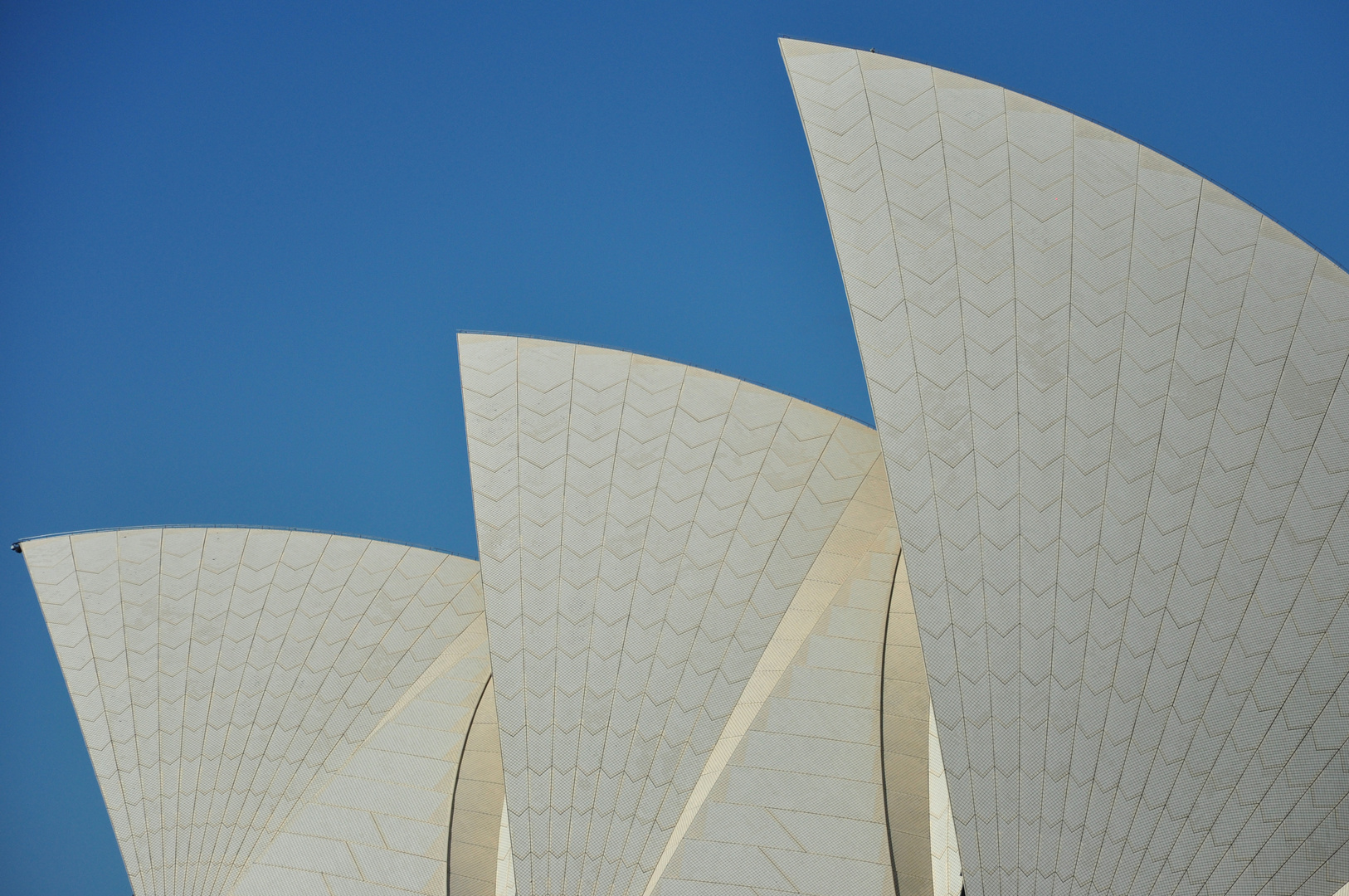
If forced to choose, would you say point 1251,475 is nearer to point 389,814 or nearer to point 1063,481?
point 1063,481

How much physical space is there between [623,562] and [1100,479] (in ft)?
26.4

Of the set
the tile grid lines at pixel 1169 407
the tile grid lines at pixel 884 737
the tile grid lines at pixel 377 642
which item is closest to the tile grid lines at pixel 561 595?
the tile grid lines at pixel 377 642

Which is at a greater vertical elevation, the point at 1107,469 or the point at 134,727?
the point at 1107,469

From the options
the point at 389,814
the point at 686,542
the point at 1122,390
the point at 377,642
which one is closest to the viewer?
the point at 1122,390

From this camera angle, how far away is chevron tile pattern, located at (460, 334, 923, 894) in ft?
53.5

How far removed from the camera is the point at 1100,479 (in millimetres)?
15492

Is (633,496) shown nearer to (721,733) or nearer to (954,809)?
(721,733)

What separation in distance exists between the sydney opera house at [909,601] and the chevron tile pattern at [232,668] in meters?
0.11

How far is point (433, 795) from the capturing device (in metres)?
18.6

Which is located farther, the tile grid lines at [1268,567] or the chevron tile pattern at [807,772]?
the chevron tile pattern at [807,772]

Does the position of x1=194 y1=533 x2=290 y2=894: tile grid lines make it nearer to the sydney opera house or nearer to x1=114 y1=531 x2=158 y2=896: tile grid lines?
the sydney opera house

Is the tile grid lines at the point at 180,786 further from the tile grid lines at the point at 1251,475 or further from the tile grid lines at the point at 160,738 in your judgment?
the tile grid lines at the point at 1251,475

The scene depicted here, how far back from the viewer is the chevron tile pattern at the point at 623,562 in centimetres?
1630

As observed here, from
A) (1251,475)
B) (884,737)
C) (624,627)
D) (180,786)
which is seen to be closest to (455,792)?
(624,627)
